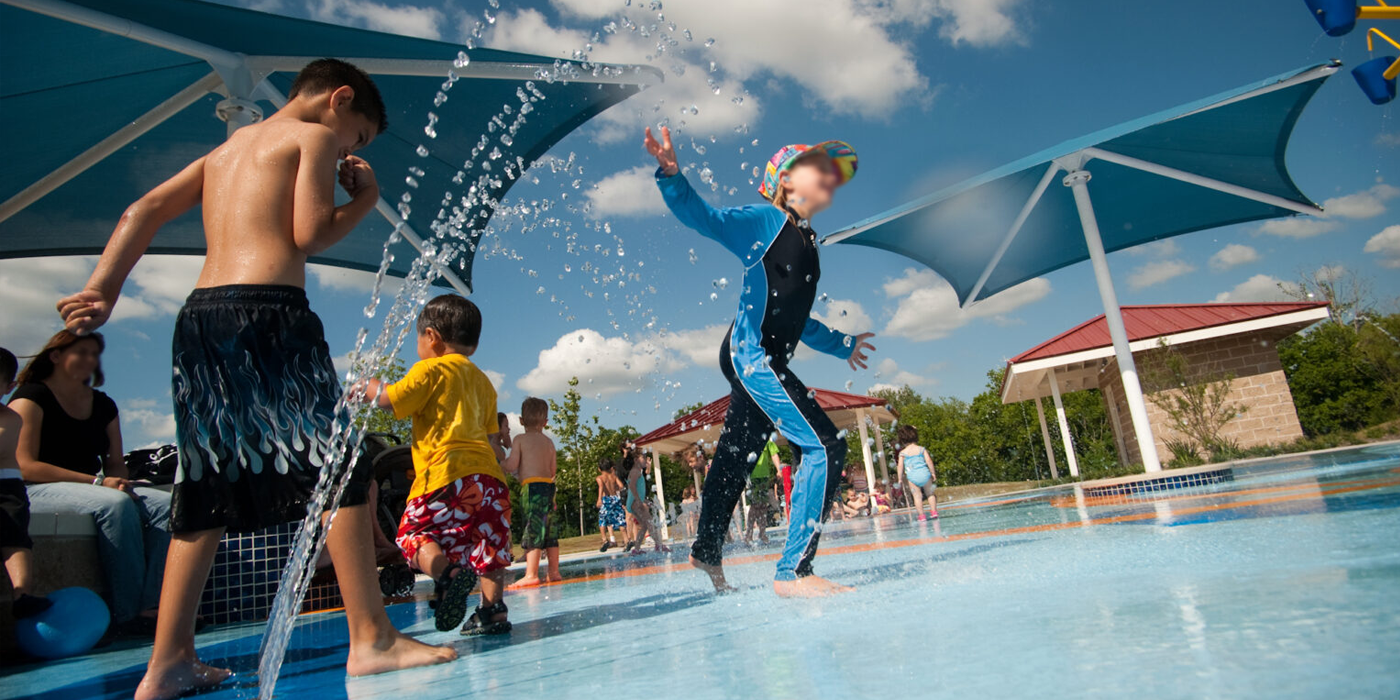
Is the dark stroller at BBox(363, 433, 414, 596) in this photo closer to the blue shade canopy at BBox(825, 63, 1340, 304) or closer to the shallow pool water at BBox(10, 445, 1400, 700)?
the shallow pool water at BBox(10, 445, 1400, 700)

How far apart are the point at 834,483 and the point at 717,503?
19.9 inches

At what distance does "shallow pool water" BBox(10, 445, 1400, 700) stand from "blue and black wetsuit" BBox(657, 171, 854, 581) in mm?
319

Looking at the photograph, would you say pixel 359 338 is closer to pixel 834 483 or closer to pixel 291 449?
pixel 291 449

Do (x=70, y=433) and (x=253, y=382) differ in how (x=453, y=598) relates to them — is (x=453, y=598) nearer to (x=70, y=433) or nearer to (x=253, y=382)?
(x=253, y=382)

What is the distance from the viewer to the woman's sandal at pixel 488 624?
2.76m

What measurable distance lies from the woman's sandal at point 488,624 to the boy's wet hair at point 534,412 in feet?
9.34

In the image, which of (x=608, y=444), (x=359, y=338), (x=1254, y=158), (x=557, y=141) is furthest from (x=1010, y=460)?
(x=359, y=338)

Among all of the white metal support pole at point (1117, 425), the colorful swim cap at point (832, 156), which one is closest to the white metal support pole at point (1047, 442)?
the white metal support pole at point (1117, 425)

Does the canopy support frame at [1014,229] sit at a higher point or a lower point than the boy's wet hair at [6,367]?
higher

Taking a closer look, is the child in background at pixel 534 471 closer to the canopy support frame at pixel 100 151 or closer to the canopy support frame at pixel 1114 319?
the canopy support frame at pixel 100 151

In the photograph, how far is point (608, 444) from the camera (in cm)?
2375

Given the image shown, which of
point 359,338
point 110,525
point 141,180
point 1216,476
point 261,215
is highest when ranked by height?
point 141,180

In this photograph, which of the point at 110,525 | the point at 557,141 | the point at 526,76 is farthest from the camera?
the point at 557,141

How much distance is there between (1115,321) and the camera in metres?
8.17
